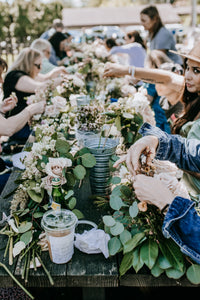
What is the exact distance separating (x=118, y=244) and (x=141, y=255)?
0.10 metres

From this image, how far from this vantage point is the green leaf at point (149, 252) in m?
1.00

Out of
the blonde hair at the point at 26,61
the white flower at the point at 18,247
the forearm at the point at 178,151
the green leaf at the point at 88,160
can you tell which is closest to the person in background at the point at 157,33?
the blonde hair at the point at 26,61

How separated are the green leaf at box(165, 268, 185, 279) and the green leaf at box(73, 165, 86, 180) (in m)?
0.49

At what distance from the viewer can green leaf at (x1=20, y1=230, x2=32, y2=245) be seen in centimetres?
112

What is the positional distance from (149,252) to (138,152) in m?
0.41

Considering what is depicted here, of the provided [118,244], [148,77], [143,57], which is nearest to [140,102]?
[148,77]

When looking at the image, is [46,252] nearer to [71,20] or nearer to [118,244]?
[118,244]

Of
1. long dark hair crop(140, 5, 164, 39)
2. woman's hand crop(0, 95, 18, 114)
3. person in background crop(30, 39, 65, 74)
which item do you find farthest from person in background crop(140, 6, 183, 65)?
woman's hand crop(0, 95, 18, 114)

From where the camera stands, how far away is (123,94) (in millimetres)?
2898

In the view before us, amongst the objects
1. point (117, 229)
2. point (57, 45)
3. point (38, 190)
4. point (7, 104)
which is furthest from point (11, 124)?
point (57, 45)

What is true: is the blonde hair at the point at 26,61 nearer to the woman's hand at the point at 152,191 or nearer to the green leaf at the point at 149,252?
the woman's hand at the point at 152,191

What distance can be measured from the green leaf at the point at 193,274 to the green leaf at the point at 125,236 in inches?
8.8

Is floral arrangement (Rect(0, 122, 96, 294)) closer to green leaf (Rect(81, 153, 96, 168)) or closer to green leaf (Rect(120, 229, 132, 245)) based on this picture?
green leaf (Rect(81, 153, 96, 168))

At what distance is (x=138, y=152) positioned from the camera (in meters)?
1.25
